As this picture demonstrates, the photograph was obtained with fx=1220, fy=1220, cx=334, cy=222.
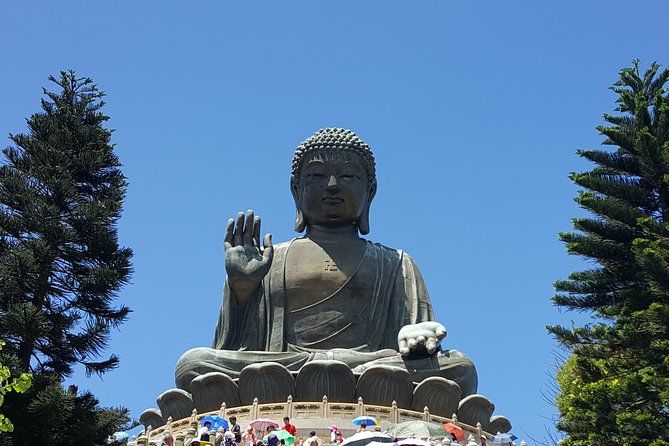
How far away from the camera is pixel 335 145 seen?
59.2 feet

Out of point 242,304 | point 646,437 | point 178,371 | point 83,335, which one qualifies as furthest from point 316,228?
point 646,437

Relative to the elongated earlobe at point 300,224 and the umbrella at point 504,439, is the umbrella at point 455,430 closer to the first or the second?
the umbrella at point 504,439

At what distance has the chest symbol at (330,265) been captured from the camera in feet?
57.0

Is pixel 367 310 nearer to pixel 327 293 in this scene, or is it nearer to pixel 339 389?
pixel 327 293

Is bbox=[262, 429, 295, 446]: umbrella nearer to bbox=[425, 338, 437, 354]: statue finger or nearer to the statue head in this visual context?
bbox=[425, 338, 437, 354]: statue finger

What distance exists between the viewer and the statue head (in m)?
17.9

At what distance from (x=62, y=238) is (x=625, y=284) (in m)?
7.87

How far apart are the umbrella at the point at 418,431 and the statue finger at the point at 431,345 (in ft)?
7.98

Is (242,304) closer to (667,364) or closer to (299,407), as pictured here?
(299,407)

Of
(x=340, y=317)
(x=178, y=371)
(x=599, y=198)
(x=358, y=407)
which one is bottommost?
(x=358, y=407)

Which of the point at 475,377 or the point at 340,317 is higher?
the point at 340,317

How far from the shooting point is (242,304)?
55.8 ft

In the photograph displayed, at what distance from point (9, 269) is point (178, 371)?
2.63 m

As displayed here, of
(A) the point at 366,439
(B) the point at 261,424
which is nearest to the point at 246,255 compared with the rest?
(B) the point at 261,424
